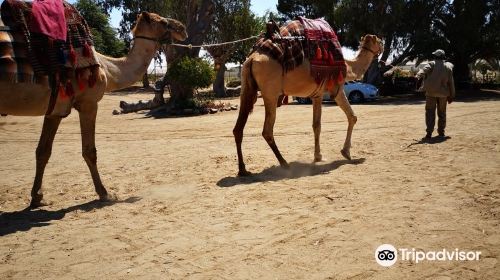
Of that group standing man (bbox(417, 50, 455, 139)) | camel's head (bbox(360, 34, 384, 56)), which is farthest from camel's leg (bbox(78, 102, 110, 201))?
standing man (bbox(417, 50, 455, 139))

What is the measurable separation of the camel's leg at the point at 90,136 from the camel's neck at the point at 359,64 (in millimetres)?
4769

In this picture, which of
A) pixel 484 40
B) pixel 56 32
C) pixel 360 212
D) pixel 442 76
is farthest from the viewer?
pixel 484 40

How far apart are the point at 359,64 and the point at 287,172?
9.70 feet

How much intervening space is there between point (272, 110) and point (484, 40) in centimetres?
2347

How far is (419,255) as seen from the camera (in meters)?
3.54

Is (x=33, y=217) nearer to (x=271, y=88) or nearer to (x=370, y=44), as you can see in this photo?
(x=271, y=88)

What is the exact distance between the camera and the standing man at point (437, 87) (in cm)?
940

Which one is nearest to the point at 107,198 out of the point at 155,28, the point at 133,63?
the point at 133,63

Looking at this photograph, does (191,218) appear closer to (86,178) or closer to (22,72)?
(22,72)

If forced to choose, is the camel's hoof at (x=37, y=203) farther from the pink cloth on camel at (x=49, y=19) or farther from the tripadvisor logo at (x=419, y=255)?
the tripadvisor logo at (x=419, y=255)

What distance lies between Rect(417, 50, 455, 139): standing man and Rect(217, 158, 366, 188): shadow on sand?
2.95 metres

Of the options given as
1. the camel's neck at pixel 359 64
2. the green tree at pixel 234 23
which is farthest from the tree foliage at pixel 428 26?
the camel's neck at pixel 359 64

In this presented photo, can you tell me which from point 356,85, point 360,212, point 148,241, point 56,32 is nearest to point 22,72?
point 56,32

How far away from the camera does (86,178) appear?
7.21 metres
